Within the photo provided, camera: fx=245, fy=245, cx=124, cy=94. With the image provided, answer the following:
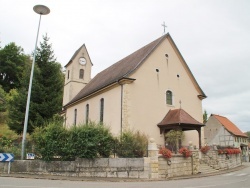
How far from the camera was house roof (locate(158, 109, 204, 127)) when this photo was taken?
61.7ft

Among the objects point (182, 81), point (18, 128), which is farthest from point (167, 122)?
point (18, 128)

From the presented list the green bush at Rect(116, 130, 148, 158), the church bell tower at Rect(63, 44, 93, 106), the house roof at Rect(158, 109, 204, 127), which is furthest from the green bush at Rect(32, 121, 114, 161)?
the church bell tower at Rect(63, 44, 93, 106)

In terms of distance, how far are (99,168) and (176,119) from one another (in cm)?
856

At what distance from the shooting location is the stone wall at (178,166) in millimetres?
13391

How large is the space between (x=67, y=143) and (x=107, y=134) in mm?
2196

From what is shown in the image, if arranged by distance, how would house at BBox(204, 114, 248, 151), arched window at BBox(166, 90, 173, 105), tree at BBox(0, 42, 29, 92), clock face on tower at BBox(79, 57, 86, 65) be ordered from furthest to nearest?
1. tree at BBox(0, 42, 29, 92)
2. house at BBox(204, 114, 248, 151)
3. clock face on tower at BBox(79, 57, 86, 65)
4. arched window at BBox(166, 90, 173, 105)

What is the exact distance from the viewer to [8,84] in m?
50.8

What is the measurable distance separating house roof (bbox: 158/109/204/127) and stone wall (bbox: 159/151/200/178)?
11.2 feet

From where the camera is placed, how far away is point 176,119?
19203mm

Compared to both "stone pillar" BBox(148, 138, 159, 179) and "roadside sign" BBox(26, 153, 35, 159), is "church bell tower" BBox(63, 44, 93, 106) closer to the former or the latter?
"roadside sign" BBox(26, 153, 35, 159)

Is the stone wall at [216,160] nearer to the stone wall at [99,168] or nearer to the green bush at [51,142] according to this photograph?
the stone wall at [99,168]

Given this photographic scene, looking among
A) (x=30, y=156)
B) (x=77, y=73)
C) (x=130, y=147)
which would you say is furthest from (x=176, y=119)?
(x=77, y=73)

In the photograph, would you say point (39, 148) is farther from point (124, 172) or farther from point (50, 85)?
point (50, 85)

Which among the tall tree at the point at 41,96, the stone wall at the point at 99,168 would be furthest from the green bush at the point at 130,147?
the tall tree at the point at 41,96
